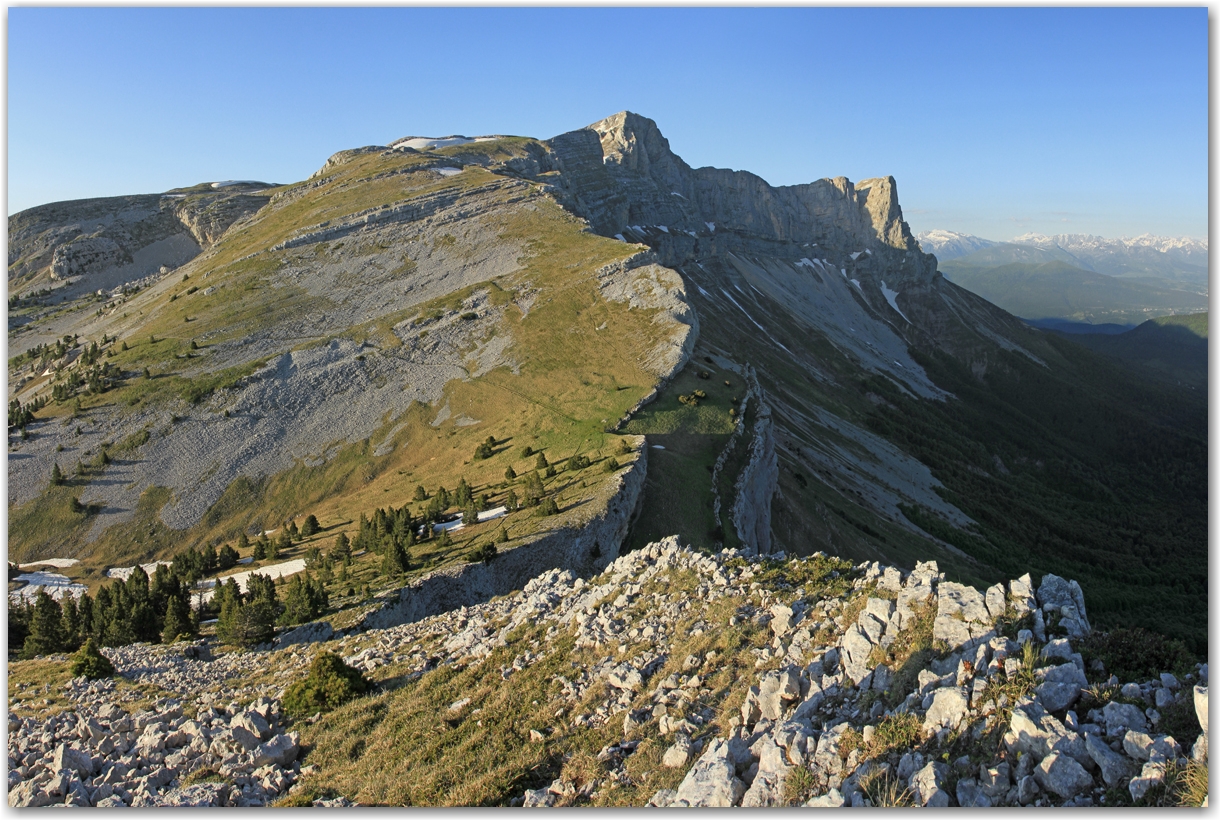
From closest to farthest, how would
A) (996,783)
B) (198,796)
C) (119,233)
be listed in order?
(996,783) → (198,796) → (119,233)

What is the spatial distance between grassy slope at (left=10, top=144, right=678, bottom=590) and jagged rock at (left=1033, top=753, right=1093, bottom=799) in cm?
3354

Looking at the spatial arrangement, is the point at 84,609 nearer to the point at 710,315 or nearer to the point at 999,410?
the point at 710,315

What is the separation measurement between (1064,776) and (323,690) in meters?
18.4

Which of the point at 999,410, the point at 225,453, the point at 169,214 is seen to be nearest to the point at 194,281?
the point at 225,453

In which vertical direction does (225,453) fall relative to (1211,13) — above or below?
below

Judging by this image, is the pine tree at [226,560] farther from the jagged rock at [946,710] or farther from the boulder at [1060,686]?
the boulder at [1060,686]

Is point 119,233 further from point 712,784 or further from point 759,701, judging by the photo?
point 712,784

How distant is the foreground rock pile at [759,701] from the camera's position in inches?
421

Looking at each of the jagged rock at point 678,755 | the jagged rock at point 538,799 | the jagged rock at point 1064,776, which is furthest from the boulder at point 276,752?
the jagged rock at point 1064,776

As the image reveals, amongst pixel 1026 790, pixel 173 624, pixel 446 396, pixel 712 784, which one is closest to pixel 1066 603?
pixel 1026 790

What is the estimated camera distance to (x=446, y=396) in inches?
2840

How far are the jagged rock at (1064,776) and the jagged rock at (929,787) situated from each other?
1394mm

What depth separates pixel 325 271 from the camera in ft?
338

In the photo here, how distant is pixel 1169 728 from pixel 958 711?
10.2 ft
